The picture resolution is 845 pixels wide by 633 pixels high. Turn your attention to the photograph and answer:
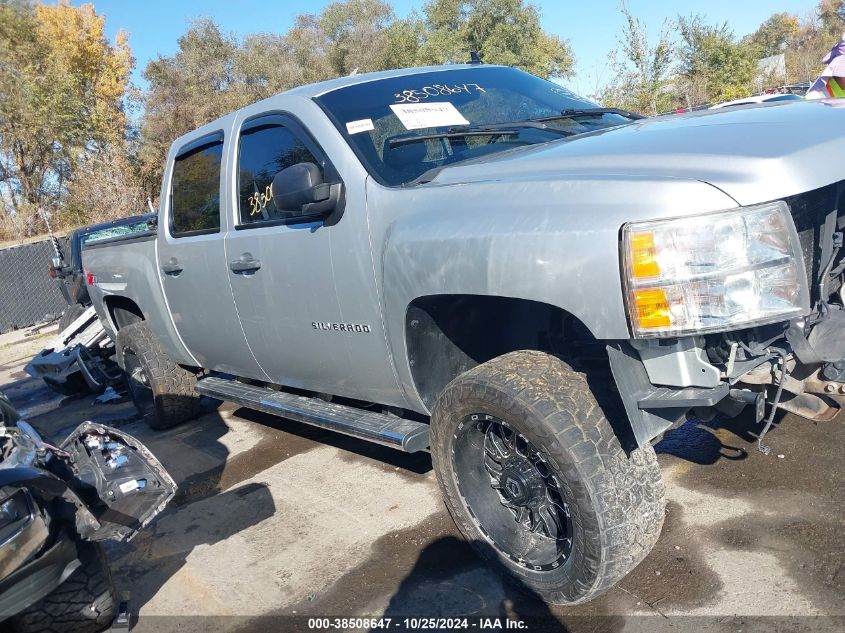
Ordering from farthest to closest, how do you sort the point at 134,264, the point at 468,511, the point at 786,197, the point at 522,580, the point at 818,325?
the point at 134,264
the point at 468,511
the point at 522,580
the point at 818,325
the point at 786,197

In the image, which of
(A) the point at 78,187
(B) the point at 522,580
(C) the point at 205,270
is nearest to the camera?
(B) the point at 522,580

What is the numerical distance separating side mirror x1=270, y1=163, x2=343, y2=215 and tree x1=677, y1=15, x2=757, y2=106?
723 inches

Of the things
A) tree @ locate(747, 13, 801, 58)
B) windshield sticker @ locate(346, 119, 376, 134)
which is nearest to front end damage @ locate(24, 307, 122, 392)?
windshield sticker @ locate(346, 119, 376, 134)

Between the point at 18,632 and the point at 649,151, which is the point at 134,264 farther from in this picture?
the point at 649,151

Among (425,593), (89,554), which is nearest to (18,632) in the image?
(89,554)

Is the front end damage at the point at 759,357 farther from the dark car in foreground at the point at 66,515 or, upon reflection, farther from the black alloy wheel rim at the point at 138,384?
the black alloy wheel rim at the point at 138,384

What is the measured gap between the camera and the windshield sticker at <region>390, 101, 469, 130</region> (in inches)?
140

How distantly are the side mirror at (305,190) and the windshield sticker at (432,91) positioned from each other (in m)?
0.71

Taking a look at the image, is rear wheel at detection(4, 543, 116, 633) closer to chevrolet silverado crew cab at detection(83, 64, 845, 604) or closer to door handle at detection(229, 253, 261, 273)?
chevrolet silverado crew cab at detection(83, 64, 845, 604)

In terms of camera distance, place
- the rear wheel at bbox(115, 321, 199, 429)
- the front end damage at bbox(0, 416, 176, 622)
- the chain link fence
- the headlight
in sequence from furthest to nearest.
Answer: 1. the chain link fence
2. the rear wheel at bbox(115, 321, 199, 429)
3. the front end damage at bbox(0, 416, 176, 622)
4. the headlight

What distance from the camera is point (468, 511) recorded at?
309 cm

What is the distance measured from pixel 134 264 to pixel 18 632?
3.14 meters

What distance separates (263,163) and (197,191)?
86cm

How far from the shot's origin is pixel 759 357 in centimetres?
237
